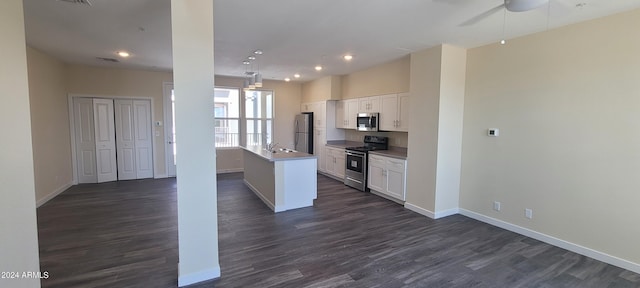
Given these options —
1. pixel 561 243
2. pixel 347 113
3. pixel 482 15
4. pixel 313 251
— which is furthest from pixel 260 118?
pixel 561 243

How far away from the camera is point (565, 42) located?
10.6ft

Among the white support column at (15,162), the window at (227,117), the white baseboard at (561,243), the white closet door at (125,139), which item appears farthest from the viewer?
the window at (227,117)

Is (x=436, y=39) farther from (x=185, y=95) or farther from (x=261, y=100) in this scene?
(x=261, y=100)

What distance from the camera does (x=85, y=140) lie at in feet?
20.5

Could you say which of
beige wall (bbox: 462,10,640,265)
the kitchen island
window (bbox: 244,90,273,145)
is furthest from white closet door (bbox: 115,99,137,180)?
beige wall (bbox: 462,10,640,265)

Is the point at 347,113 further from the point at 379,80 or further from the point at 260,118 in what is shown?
the point at 260,118

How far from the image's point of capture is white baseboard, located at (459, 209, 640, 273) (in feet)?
9.42

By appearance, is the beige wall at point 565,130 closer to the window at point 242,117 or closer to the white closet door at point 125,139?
the window at point 242,117

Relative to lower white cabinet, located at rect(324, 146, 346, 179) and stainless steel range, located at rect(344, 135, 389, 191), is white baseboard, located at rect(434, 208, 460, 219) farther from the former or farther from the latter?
lower white cabinet, located at rect(324, 146, 346, 179)

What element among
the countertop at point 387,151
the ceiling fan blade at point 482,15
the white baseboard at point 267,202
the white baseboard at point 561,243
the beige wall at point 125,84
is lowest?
the white baseboard at point 561,243

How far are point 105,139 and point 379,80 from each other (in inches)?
255

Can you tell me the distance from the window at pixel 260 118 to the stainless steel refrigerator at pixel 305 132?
2.79ft

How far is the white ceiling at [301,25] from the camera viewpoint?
2.76 m

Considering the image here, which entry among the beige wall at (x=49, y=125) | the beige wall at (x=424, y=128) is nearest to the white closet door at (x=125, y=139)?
the beige wall at (x=49, y=125)
